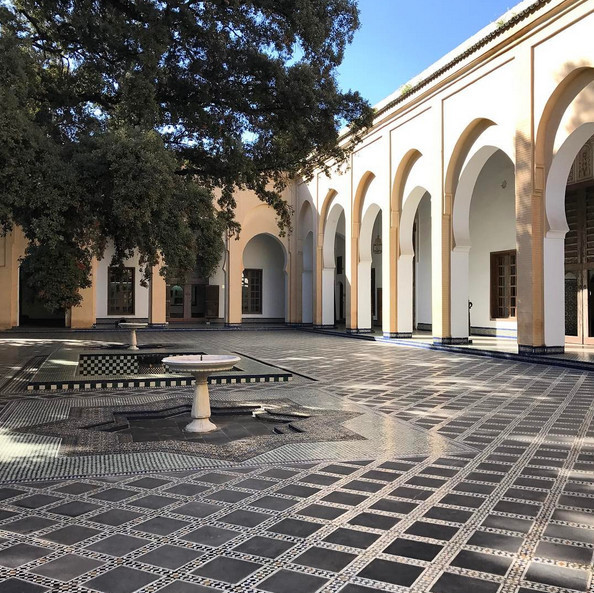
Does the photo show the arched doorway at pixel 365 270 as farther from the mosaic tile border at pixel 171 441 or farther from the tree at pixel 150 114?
the mosaic tile border at pixel 171 441

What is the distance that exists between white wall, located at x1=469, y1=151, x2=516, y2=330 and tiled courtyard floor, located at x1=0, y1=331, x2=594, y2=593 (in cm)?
1095

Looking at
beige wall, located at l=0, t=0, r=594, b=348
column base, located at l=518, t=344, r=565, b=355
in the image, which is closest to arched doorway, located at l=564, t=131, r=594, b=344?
beige wall, located at l=0, t=0, r=594, b=348

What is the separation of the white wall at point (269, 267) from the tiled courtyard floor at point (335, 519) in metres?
19.2

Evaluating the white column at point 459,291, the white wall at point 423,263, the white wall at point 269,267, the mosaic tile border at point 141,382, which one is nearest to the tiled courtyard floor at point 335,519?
the mosaic tile border at point 141,382

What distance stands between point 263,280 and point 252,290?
2.08 feet

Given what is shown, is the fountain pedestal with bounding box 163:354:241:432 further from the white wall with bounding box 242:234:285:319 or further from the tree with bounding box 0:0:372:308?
the white wall with bounding box 242:234:285:319

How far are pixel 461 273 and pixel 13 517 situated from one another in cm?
1152

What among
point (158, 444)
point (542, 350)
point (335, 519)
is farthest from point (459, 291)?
point (335, 519)

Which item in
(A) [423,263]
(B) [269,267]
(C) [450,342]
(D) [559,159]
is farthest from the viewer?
(B) [269,267]

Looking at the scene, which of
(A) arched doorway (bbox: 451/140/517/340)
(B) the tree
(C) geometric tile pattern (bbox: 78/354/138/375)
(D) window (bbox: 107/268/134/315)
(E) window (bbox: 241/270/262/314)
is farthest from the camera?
(E) window (bbox: 241/270/262/314)

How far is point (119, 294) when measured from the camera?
2184 centimetres

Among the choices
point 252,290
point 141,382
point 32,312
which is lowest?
point 141,382

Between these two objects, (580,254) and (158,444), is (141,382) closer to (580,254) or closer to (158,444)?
(158,444)

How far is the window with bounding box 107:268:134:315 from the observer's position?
2164cm
